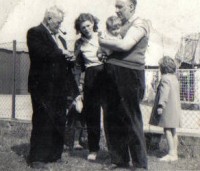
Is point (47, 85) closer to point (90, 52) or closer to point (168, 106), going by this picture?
point (90, 52)

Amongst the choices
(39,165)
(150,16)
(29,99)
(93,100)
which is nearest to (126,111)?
(93,100)

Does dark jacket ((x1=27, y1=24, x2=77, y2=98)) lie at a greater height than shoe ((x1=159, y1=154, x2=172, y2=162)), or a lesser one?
greater

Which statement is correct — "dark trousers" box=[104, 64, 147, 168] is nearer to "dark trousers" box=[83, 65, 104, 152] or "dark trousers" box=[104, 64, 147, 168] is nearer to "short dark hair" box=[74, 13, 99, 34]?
"dark trousers" box=[83, 65, 104, 152]

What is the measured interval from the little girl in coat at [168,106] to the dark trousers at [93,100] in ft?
2.43

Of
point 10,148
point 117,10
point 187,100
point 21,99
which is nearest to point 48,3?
point 21,99

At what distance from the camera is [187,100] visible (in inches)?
406

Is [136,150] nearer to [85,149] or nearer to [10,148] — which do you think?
[85,149]

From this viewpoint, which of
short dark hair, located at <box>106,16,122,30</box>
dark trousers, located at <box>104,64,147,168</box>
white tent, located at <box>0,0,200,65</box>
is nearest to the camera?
dark trousers, located at <box>104,64,147,168</box>

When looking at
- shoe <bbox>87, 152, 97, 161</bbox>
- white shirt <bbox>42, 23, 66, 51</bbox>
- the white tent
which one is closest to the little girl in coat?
shoe <bbox>87, 152, 97, 161</bbox>

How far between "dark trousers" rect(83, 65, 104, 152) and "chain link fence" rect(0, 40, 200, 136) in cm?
111

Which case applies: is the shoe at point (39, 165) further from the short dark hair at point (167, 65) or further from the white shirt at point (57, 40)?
the short dark hair at point (167, 65)

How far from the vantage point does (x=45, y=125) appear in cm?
507

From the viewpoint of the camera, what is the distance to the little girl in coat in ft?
18.3

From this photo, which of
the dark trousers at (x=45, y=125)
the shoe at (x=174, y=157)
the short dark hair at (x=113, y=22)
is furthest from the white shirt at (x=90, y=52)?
the shoe at (x=174, y=157)
